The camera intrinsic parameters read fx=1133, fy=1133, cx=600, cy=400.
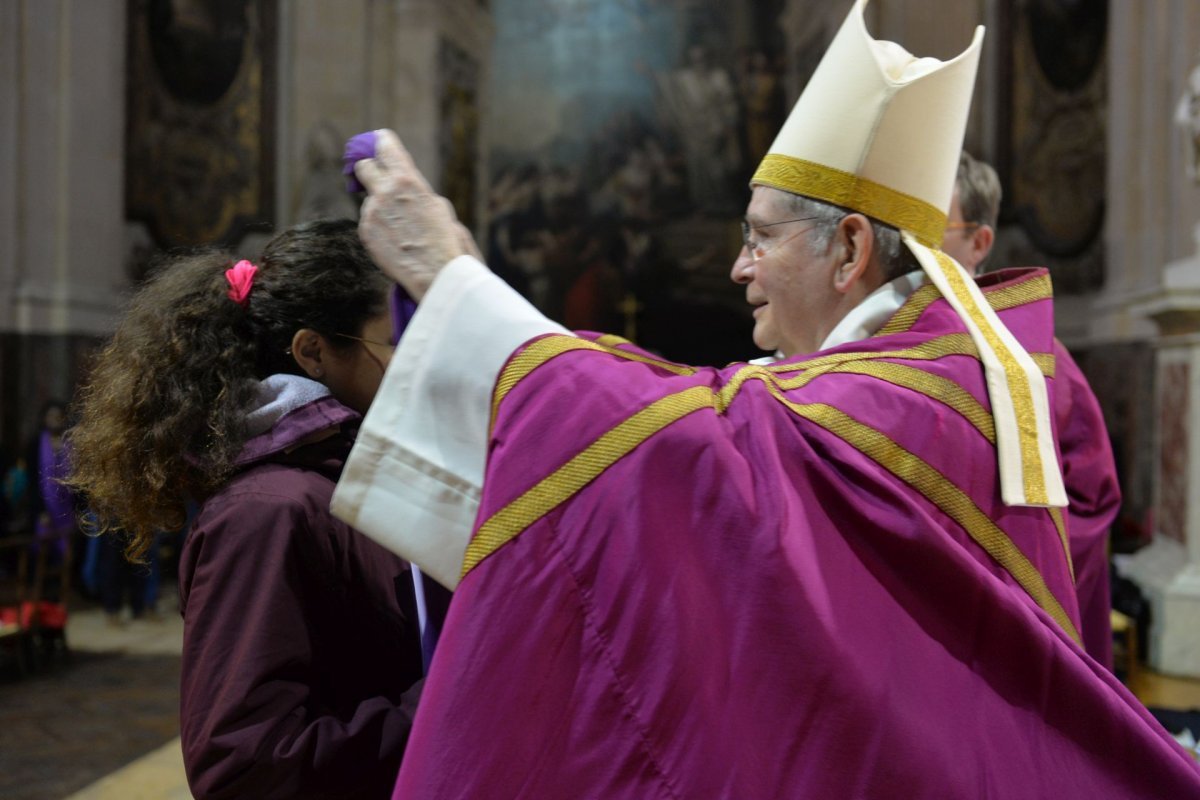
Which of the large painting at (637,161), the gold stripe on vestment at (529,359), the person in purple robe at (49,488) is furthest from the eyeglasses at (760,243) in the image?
the large painting at (637,161)

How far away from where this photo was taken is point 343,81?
1219 centimetres

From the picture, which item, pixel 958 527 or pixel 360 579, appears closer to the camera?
pixel 958 527

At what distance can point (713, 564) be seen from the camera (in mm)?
1176

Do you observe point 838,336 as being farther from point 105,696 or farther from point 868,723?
point 105,696

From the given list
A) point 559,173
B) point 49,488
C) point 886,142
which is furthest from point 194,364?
point 559,173

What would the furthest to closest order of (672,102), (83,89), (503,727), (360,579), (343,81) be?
1. (672,102)
2. (343,81)
3. (83,89)
4. (360,579)
5. (503,727)

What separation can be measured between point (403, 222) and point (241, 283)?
51 cm

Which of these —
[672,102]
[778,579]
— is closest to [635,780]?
[778,579]

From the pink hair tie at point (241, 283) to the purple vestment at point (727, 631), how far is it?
0.62 metres

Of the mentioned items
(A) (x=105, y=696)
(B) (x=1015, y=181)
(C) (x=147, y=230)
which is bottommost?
(A) (x=105, y=696)

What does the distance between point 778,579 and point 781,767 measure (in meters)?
0.19

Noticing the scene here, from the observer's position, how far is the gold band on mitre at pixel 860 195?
1.67 meters

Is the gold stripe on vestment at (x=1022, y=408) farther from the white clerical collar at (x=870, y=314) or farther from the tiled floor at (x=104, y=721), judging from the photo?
the tiled floor at (x=104, y=721)

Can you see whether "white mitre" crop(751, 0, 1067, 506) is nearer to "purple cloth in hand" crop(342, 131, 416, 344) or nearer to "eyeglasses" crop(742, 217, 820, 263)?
"eyeglasses" crop(742, 217, 820, 263)
